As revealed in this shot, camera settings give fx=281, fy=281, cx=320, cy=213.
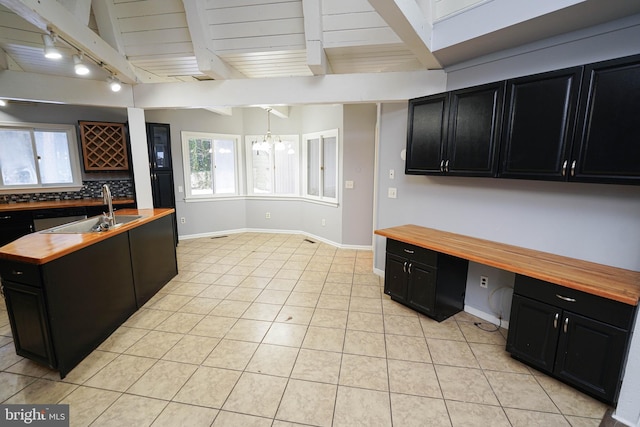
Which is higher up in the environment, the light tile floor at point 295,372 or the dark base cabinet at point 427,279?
the dark base cabinet at point 427,279

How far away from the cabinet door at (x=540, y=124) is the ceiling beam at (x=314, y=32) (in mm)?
1816

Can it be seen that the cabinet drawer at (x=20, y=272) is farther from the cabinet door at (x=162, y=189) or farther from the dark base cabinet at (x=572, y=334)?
the dark base cabinet at (x=572, y=334)

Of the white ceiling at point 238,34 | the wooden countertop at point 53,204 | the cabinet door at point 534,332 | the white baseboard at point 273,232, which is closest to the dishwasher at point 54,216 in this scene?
the wooden countertop at point 53,204

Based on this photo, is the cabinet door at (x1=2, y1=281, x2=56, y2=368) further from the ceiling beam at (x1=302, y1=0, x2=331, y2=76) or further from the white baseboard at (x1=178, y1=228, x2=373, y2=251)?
the white baseboard at (x1=178, y1=228, x2=373, y2=251)

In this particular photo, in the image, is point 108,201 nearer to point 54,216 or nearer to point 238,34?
point 238,34

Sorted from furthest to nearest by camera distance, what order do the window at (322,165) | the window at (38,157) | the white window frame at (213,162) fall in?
the white window frame at (213,162) < the window at (322,165) < the window at (38,157)

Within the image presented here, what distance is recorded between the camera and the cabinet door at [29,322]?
1937 mm

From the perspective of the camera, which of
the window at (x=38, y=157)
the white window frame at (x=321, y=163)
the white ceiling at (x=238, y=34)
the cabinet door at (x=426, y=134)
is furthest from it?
the white window frame at (x=321, y=163)

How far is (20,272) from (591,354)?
3.82m

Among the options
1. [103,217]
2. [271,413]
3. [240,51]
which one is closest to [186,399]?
[271,413]

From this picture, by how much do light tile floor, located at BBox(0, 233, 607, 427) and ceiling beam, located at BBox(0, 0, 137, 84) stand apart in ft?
8.91

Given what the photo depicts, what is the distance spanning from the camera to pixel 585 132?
1.88 m

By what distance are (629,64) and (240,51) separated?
3.33m

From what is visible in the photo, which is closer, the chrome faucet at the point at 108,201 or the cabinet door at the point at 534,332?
the cabinet door at the point at 534,332
